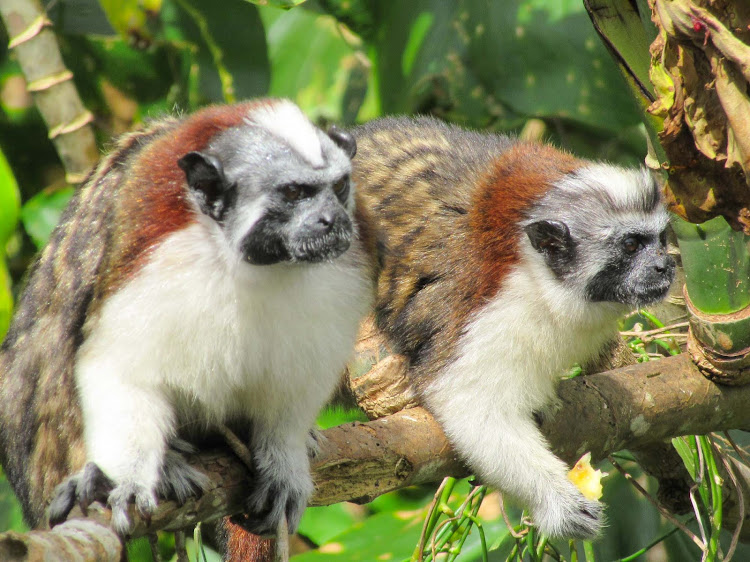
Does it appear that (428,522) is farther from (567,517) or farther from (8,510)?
(8,510)

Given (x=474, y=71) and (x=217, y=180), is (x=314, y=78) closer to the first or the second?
(x=474, y=71)

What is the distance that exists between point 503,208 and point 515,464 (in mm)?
809

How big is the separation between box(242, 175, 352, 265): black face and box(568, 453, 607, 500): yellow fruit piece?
128cm

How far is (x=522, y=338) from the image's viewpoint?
283 centimetres

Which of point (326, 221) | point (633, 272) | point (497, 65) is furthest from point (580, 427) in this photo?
point (497, 65)

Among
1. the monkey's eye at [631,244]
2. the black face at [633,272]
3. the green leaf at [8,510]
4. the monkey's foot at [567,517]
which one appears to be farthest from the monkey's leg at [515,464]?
the green leaf at [8,510]

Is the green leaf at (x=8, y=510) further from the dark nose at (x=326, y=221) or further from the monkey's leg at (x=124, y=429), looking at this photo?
the dark nose at (x=326, y=221)

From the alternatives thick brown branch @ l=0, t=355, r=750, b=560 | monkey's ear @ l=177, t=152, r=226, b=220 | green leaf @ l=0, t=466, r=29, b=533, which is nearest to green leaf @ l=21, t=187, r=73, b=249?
green leaf @ l=0, t=466, r=29, b=533

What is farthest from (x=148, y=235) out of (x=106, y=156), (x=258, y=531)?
(x=258, y=531)

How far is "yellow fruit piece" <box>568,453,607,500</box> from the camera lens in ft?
9.20

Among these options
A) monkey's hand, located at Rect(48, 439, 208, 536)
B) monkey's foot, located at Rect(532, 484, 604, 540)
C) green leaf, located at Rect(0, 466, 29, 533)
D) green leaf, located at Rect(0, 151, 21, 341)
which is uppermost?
monkey's hand, located at Rect(48, 439, 208, 536)

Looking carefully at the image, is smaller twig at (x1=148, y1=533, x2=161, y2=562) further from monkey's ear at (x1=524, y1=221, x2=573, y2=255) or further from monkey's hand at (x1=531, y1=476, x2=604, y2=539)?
monkey's ear at (x1=524, y1=221, x2=573, y2=255)

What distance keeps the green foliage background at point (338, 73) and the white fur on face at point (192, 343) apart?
193 centimetres

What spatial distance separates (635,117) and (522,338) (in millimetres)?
1932
